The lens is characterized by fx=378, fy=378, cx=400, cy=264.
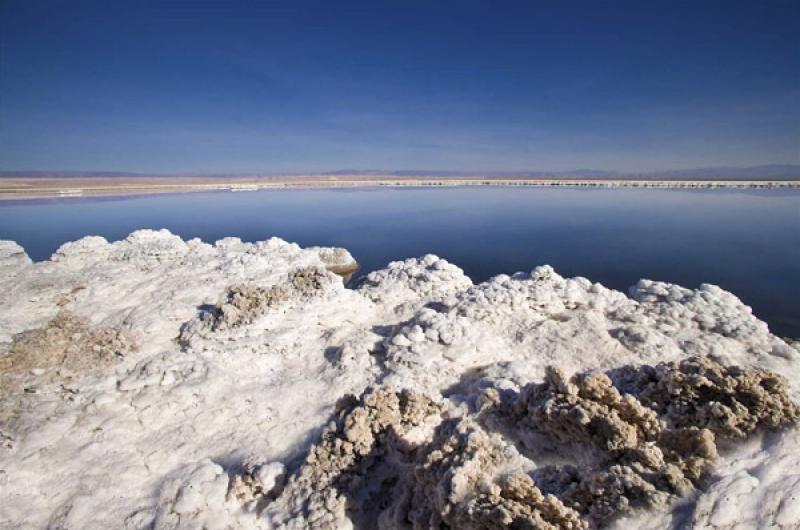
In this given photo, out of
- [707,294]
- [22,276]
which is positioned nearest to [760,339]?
[707,294]

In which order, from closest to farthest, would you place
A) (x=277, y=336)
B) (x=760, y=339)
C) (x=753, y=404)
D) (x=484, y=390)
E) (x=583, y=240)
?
(x=753, y=404) < (x=484, y=390) < (x=760, y=339) < (x=277, y=336) < (x=583, y=240)

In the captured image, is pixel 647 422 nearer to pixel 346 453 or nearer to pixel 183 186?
pixel 346 453

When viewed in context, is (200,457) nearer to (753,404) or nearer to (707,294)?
(753,404)

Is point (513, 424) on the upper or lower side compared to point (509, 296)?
lower

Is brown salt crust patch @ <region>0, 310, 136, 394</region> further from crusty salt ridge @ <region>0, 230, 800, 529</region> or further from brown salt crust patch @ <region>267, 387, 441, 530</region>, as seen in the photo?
brown salt crust patch @ <region>267, 387, 441, 530</region>

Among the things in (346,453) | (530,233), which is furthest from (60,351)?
(530,233)

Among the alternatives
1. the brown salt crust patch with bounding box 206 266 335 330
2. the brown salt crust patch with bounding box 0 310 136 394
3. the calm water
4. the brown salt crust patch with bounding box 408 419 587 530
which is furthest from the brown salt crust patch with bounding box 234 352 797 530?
the calm water
